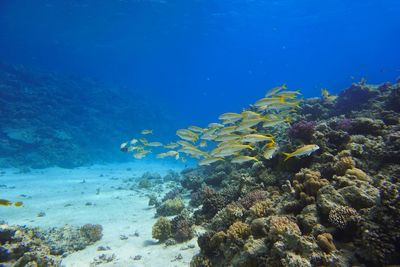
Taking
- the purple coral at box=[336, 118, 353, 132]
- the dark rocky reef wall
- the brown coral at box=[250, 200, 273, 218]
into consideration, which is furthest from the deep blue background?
the brown coral at box=[250, 200, 273, 218]

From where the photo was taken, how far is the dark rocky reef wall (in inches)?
1019

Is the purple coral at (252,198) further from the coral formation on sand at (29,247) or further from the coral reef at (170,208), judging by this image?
the coral formation on sand at (29,247)

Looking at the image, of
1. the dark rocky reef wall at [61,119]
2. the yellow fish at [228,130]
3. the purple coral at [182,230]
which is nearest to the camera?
the purple coral at [182,230]

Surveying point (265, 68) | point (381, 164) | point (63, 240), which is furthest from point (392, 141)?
point (265, 68)

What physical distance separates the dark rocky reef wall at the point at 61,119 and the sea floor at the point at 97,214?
651cm

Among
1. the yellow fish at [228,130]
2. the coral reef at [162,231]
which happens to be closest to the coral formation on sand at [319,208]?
the coral reef at [162,231]

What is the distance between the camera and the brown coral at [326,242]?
139 inches

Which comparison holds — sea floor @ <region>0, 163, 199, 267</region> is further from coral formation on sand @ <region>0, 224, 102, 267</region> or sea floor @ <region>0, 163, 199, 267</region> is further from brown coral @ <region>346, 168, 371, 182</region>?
brown coral @ <region>346, 168, 371, 182</region>

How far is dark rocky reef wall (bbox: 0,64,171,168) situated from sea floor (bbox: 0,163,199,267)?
21.4 ft

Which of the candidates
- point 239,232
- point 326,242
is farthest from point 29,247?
point 326,242

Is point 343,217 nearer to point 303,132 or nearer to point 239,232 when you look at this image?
point 239,232

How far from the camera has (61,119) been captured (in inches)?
1275

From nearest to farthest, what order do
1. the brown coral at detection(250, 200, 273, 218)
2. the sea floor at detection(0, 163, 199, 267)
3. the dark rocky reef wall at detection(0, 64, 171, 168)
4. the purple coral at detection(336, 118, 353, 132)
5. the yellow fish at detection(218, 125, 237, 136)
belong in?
1. the brown coral at detection(250, 200, 273, 218)
2. the sea floor at detection(0, 163, 199, 267)
3. the yellow fish at detection(218, 125, 237, 136)
4. the purple coral at detection(336, 118, 353, 132)
5. the dark rocky reef wall at detection(0, 64, 171, 168)

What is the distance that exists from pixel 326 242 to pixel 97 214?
9903 millimetres
